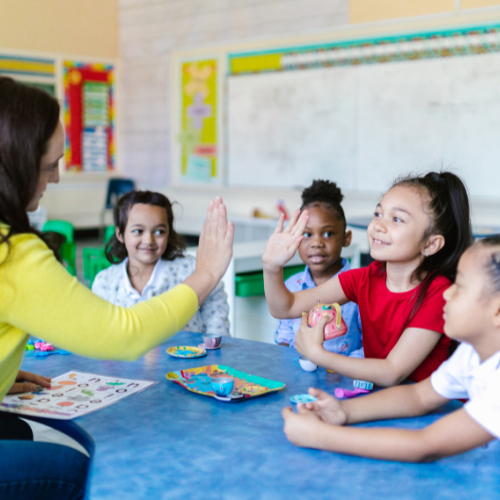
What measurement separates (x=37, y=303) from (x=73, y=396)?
38 cm

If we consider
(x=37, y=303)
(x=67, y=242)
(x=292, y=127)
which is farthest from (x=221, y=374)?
(x=292, y=127)

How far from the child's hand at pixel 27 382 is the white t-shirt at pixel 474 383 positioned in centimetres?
83

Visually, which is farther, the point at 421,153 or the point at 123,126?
the point at 123,126

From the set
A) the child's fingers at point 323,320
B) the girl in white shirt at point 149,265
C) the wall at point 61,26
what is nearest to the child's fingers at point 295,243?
the child's fingers at point 323,320

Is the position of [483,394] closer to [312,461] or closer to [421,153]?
[312,461]

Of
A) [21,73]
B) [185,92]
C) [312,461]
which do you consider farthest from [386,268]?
[21,73]

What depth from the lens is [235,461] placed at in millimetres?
1002

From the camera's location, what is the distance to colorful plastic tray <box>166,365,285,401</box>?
1.29m

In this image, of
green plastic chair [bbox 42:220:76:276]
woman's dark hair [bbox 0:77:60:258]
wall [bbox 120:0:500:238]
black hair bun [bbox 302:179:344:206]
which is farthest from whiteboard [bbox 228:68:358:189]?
woman's dark hair [bbox 0:77:60:258]

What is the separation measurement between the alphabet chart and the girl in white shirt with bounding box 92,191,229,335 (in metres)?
0.88

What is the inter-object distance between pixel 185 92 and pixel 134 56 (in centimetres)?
114

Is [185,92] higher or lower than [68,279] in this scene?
higher

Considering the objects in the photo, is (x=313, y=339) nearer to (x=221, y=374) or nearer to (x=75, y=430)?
(x=221, y=374)

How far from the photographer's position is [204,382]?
136 cm
